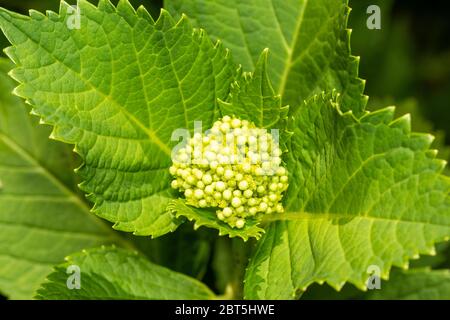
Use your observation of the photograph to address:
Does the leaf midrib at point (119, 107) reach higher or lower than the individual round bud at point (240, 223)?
higher

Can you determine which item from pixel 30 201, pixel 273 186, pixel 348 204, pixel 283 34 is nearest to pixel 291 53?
pixel 283 34

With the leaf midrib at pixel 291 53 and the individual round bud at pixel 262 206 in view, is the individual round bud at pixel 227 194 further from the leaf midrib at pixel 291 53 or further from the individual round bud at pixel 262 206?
the leaf midrib at pixel 291 53

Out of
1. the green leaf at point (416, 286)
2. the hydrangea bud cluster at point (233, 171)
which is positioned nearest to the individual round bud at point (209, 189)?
the hydrangea bud cluster at point (233, 171)

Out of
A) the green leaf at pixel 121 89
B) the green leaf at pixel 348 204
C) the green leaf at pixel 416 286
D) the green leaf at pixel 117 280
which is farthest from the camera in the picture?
the green leaf at pixel 416 286

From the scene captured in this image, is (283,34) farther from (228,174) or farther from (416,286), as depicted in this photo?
(416,286)

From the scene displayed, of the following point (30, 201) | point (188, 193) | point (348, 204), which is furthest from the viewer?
point (30, 201)

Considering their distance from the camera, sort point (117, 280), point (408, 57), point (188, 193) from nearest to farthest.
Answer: point (188, 193) → point (117, 280) → point (408, 57)

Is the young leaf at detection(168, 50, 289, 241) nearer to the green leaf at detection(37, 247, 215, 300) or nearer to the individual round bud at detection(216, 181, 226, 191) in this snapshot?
the individual round bud at detection(216, 181, 226, 191)

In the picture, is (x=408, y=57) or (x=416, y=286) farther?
(x=408, y=57)
